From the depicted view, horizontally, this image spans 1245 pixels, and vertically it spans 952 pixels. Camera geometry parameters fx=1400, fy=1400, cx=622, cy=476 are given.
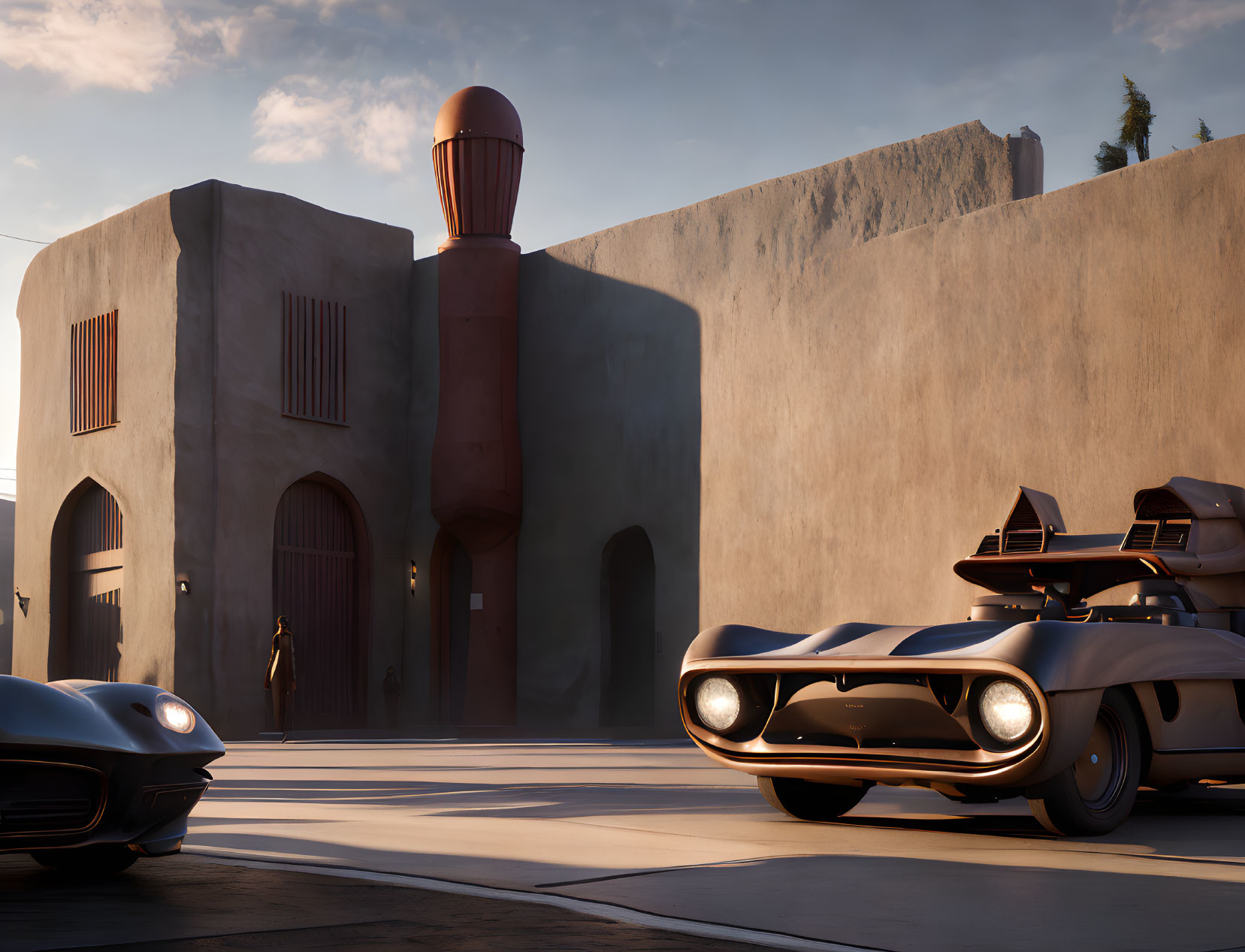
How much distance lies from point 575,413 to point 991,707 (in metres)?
13.7

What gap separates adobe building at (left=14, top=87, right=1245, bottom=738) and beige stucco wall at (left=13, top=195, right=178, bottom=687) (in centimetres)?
7

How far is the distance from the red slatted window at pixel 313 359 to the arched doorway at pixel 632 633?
4.42 meters

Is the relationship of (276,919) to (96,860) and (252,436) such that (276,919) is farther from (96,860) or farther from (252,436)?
(252,436)

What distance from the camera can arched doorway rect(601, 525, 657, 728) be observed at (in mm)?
19094

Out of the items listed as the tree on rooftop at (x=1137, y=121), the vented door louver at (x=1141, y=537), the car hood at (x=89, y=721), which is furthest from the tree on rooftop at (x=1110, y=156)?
the car hood at (x=89, y=721)

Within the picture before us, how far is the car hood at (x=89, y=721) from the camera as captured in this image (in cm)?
389

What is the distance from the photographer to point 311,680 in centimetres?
1916

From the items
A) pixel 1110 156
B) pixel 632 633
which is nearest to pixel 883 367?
pixel 632 633

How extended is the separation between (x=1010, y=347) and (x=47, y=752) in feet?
38.1

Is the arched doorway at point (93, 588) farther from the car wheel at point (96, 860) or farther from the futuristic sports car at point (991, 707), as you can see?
→ the car wheel at point (96, 860)

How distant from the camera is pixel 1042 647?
496 centimetres

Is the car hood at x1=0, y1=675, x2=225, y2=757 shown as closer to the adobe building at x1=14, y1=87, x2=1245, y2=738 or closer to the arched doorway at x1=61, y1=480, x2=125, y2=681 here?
the adobe building at x1=14, y1=87, x2=1245, y2=738

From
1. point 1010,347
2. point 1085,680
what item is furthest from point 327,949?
point 1010,347

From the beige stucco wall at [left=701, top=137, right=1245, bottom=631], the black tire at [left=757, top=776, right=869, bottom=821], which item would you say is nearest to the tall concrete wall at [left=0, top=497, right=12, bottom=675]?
the beige stucco wall at [left=701, top=137, right=1245, bottom=631]
